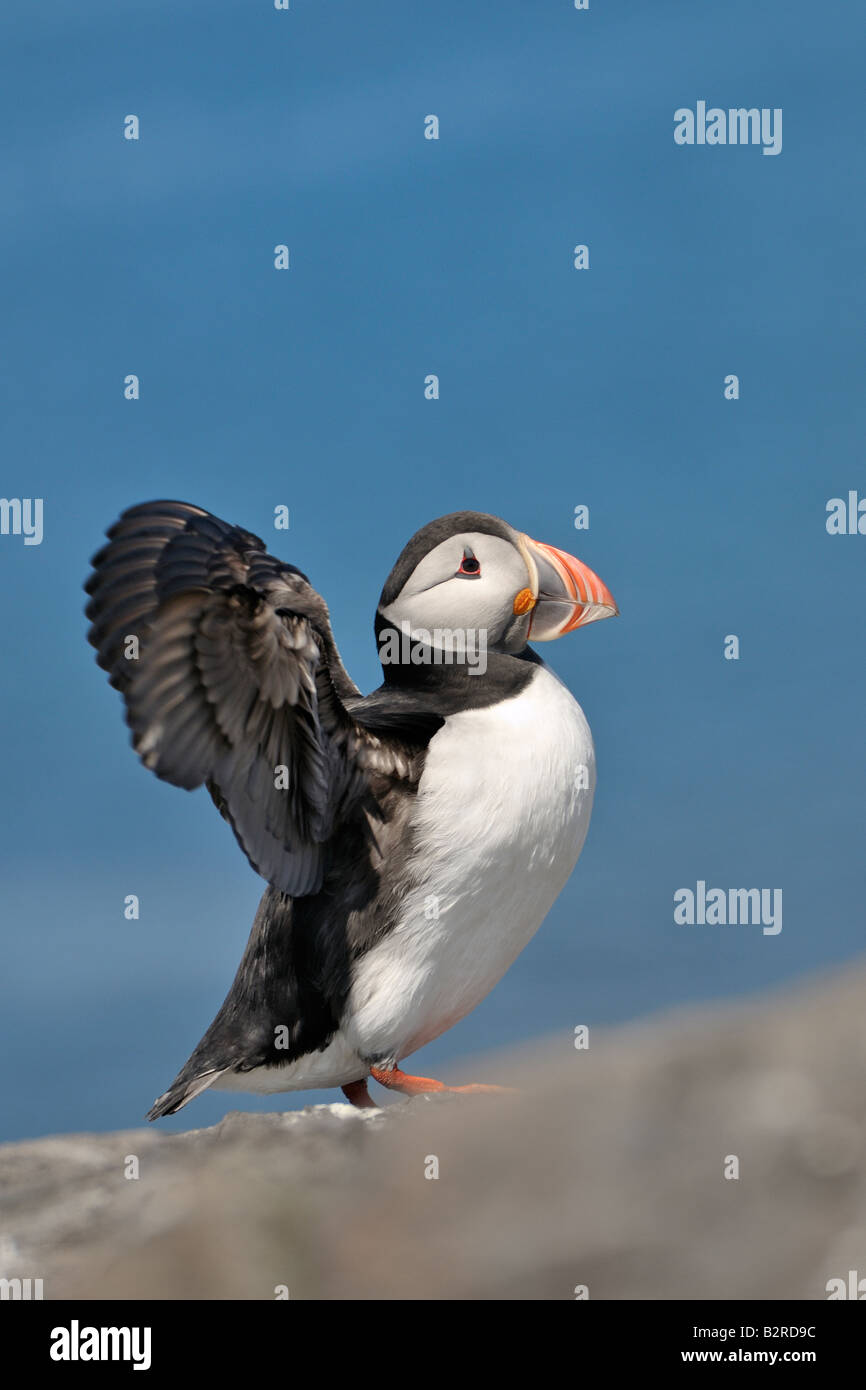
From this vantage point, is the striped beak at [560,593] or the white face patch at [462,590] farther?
the striped beak at [560,593]

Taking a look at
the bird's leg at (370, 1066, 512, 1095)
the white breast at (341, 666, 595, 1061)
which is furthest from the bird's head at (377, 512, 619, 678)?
the bird's leg at (370, 1066, 512, 1095)

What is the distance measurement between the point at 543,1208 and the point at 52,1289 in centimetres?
188

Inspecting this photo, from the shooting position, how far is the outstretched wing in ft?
20.9

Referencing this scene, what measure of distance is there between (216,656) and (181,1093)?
2171 mm

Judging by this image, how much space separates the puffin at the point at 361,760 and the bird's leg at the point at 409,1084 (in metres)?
0.01

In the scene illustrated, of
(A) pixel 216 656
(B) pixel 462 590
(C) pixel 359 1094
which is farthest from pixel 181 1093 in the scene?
(B) pixel 462 590

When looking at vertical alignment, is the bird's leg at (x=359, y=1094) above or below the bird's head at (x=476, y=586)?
below

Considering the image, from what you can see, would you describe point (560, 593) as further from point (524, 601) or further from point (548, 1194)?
point (548, 1194)

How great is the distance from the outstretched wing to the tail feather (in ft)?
3.83

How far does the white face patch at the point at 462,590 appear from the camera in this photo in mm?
7508

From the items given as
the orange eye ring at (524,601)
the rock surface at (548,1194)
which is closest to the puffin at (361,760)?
the orange eye ring at (524,601)

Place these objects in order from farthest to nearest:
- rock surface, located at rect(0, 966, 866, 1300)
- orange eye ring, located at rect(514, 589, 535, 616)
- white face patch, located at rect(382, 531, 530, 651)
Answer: orange eye ring, located at rect(514, 589, 535, 616) < white face patch, located at rect(382, 531, 530, 651) < rock surface, located at rect(0, 966, 866, 1300)

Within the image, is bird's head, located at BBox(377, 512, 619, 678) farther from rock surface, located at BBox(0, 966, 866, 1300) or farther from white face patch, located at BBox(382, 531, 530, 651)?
rock surface, located at BBox(0, 966, 866, 1300)

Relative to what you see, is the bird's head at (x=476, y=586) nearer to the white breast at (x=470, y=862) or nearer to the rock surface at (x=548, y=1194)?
the white breast at (x=470, y=862)
